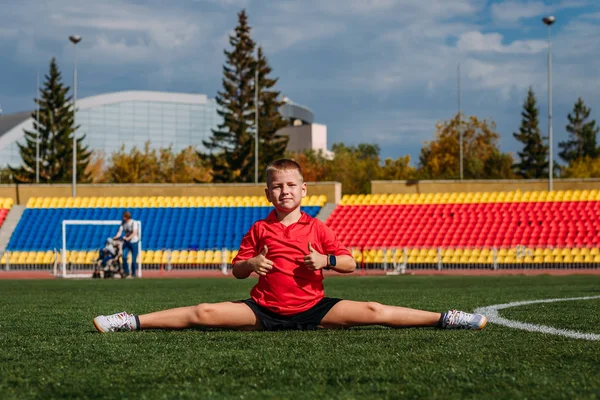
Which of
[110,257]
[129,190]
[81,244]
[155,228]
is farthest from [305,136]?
[110,257]

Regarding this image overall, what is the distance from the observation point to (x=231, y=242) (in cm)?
3472

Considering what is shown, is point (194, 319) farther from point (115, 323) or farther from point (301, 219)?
point (301, 219)

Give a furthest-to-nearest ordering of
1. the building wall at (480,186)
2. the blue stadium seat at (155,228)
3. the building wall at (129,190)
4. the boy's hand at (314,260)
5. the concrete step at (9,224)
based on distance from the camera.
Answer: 1. the building wall at (129,190)
2. the building wall at (480,186)
3. the concrete step at (9,224)
4. the blue stadium seat at (155,228)
5. the boy's hand at (314,260)

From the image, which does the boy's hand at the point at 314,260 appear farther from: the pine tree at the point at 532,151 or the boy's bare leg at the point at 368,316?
the pine tree at the point at 532,151

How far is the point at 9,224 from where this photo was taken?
3819 cm

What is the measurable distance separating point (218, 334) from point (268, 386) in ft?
7.88

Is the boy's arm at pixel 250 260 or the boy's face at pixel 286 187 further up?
the boy's face at pixel 286 187

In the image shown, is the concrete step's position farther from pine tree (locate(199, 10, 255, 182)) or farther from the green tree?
the green tree

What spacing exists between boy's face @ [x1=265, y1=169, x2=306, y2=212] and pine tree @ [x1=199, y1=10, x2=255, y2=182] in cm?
5863

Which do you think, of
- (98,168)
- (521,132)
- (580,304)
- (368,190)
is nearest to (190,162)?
(98,168)

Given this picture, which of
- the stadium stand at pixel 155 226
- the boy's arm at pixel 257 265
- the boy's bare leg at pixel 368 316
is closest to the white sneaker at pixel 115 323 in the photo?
the boy's arm at pixel 257 265

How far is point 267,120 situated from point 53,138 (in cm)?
1863

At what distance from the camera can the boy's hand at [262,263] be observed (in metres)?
5.71

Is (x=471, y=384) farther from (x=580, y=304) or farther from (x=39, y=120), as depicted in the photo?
(x=39, y=120)
